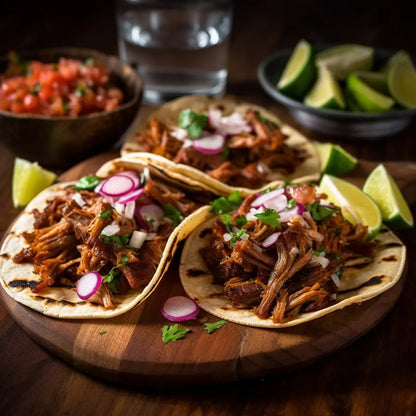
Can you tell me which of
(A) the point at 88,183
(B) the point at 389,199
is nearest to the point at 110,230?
(A) the point at 88,183

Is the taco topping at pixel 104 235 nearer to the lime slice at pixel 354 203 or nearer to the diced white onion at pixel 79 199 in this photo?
the diced white onion at pixel 79 199

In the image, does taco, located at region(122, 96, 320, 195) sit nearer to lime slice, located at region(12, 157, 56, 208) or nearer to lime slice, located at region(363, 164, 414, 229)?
lime slice, located at region(363, 164, 414, 229)

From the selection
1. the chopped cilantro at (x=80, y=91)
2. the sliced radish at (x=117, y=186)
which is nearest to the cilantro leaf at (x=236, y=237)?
the sliced radish at (x=117, y=186)

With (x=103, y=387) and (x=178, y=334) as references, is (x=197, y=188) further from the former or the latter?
(x=103, y=387)

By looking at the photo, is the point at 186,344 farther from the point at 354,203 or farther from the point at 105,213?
the point at 354,203

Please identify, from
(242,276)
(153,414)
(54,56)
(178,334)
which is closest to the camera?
(153,414)

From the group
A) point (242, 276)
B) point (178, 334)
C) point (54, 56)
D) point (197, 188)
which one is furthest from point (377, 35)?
point (178, 334)
